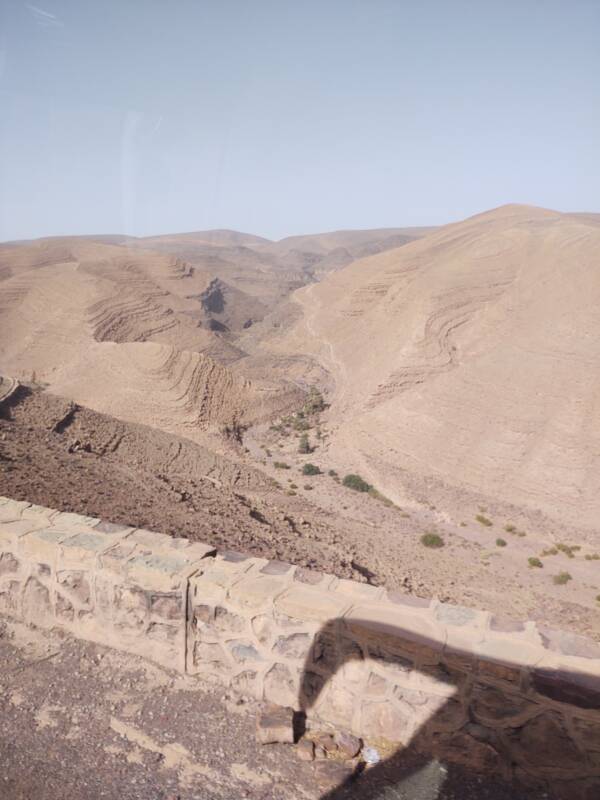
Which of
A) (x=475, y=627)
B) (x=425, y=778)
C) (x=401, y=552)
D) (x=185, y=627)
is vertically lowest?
(x=401, y=552)

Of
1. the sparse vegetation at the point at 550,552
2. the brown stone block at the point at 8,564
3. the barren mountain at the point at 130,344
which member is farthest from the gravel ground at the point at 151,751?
the barren mountain at the point at 130,344

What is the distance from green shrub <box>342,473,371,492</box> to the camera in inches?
696

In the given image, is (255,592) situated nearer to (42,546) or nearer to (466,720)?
(466,720)

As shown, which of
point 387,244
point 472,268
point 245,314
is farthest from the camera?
point 387,244

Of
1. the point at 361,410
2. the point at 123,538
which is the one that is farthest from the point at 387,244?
the point at 123,538

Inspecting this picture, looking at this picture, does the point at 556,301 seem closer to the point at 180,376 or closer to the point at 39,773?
the point at 180,376

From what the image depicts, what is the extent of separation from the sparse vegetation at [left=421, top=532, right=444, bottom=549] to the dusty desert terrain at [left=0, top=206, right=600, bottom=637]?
0.44 feet

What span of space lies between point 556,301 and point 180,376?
48.0 feet

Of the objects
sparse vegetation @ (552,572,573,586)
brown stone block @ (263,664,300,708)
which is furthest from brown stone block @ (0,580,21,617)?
sparse vegetation @ (552,572,573,586)

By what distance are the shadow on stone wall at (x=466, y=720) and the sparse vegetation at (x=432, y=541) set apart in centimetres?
1116

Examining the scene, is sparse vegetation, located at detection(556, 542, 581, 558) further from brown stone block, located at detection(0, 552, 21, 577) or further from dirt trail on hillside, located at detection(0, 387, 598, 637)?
brown stone block, located at detection(0, 552, 21, 577)

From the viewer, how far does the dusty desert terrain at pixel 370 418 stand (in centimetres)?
1045

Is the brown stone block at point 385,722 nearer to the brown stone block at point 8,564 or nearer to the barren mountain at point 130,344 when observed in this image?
the brown stone block at point 8,564

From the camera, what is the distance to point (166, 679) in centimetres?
324
